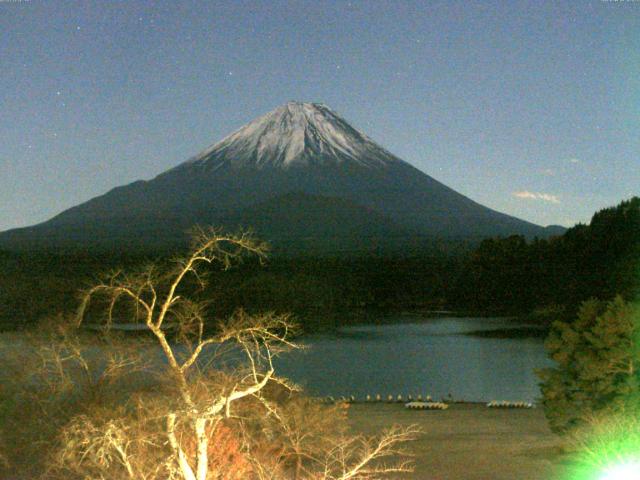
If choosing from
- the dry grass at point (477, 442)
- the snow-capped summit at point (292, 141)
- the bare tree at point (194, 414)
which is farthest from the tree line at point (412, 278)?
the bare tree at point (194, 414)

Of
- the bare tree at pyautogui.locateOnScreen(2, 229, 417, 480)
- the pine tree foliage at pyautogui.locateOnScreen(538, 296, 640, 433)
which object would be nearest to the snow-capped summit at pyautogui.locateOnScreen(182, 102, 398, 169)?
the pine tree foliage at pyautogui.locateOnScreen(538, 296, 640, 433)

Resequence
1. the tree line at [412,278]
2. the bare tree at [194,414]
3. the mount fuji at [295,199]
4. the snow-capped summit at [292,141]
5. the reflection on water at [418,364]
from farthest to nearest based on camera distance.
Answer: the snow-capped summit at [292,141] < the mount fuji at [295,199] < the tree line at [412,278] < the reflection on water at [418,364] < the bare tree at [194,414]

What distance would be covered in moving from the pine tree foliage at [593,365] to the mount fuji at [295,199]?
56.2 metres

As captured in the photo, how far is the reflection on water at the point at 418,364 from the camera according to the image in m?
23.2

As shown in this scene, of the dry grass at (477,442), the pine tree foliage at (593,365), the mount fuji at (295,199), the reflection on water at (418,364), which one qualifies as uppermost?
the mount fuji at (295,199)

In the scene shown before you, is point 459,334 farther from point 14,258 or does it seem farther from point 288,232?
point 288,232

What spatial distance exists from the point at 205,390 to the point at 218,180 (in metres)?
74.7

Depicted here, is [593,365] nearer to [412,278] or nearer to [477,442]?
[477,442]

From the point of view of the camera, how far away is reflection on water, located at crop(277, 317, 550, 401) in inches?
915

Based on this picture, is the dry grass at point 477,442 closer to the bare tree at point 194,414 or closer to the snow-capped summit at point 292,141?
the bare tree at point 194,414

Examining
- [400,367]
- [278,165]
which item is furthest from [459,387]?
[278,165]

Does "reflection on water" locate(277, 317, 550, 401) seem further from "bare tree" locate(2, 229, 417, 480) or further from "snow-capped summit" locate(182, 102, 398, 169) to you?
"snow-capped summit" locate(182, 102, 398, 169)

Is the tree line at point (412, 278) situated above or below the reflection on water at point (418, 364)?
above

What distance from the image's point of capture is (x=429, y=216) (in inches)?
3258
